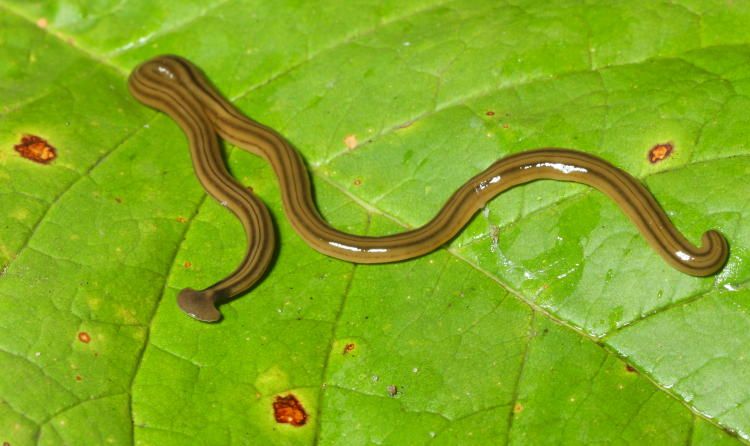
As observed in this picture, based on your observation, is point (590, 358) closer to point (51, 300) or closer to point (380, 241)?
point (380, 241)

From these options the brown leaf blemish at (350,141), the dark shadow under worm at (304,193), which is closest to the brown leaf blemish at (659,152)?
the dark shadow under worm at (304,193)

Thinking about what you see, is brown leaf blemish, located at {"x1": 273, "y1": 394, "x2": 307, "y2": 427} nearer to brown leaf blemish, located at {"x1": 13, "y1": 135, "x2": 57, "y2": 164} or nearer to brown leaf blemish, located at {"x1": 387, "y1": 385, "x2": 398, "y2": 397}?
brown leaf blemish, located at {"x1": 387, "y1": 385, "x2": 398, "y2": 397}

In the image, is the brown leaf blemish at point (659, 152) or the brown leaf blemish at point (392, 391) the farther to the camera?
the brown leaf blemish at point (659, 152)

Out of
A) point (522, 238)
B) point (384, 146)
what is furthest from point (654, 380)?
point (384, 146)

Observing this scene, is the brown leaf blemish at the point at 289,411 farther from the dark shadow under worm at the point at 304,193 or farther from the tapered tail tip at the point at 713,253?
the tapered tail tip at the point at 713,253

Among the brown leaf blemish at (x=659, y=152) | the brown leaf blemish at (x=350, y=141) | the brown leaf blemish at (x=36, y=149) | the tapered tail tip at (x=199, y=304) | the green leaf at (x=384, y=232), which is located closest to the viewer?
the green leaf at (x=384, y=232)

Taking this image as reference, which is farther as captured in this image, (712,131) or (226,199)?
(226,199)

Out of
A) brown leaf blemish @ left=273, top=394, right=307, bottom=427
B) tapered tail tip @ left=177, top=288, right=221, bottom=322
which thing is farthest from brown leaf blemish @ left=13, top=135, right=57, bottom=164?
brown leaf blemish @ left=273, top=394, right=307, bottom=427
